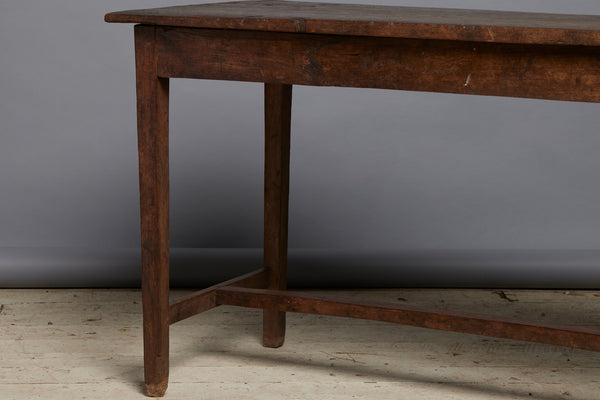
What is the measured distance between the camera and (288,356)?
10.3 ft

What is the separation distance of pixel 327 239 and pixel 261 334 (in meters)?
0.81

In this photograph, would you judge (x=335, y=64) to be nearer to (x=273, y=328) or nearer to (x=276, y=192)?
(x=276, y=192)

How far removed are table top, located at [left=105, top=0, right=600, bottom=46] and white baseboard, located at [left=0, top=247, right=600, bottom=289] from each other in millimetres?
1267

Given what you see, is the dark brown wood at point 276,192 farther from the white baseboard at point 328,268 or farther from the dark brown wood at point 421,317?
the white baseboard at point 328,268

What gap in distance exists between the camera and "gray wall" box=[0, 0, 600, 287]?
393 cm

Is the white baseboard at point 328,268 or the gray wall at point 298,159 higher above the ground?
the gray wall at point 298,159

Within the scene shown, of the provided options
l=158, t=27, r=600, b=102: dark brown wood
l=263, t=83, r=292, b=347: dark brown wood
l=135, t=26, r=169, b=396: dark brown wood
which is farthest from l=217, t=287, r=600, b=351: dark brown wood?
l=158, t=27, r=600, b=102: dark brown wood

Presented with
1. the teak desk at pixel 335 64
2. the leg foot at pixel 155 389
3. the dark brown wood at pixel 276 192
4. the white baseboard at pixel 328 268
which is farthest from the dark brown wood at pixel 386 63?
the white baseboard at pixel 328 268

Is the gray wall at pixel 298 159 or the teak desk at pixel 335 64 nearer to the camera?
the teak desk at pixel 335 64

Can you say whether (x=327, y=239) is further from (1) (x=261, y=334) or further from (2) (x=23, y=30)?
(2) (x=23, y=30)

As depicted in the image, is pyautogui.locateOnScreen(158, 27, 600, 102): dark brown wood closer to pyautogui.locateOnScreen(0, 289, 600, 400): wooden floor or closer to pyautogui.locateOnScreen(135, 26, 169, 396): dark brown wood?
pyautogui.locateOnScreen(135, 26, 169, 396): dark brown wood

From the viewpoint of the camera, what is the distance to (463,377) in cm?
294

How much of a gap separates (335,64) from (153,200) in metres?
0.63

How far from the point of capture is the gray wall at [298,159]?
393 cm
